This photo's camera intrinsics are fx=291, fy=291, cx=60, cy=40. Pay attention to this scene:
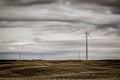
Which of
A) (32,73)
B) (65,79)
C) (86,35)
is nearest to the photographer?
(65,79)

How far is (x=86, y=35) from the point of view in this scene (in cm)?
5216

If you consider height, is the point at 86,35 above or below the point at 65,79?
above

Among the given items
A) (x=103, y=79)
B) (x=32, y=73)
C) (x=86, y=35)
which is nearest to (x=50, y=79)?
(x=103, y=79)

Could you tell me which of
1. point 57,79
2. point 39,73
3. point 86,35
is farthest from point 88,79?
point 86,35

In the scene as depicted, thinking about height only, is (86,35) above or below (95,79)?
above

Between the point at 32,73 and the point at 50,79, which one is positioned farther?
the point at 32,73

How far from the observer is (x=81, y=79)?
28.0 m

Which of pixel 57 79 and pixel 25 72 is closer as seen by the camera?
pixel 57 79

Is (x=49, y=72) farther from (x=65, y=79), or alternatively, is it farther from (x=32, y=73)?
(x=65, y=79)

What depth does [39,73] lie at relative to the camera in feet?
123

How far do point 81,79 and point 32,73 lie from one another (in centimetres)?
1086

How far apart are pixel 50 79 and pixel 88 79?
363cm

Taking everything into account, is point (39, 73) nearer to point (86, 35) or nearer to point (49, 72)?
point (49, 72)

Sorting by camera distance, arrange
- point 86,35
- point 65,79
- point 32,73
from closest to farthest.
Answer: point 65,79, point 32,73, point 86,35
